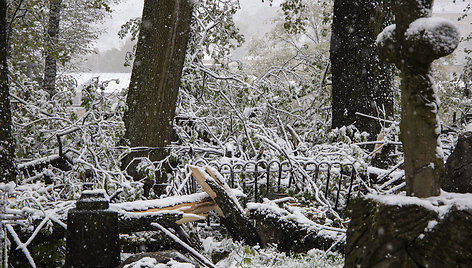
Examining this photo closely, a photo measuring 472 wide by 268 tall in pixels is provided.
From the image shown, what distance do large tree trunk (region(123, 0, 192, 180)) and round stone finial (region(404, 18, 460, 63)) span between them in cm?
457

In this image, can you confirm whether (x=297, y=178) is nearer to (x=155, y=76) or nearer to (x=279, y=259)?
(x=279, y=259)

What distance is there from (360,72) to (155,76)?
3615 millimetres

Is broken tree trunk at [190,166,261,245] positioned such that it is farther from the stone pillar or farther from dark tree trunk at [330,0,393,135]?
Result: dark tree trunk at [330,0,393,135]

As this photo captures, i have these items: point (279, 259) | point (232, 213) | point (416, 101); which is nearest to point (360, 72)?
point (232, 213)

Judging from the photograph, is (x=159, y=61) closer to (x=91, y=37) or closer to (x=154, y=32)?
(x=154, y=32)

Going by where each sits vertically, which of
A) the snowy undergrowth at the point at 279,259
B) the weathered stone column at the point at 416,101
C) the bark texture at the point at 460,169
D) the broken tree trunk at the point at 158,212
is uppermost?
the weathered stone column at the point at 416,101

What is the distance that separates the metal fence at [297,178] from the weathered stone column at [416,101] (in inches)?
129

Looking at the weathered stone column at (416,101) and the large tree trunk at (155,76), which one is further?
the large tree trunk at (155,76)

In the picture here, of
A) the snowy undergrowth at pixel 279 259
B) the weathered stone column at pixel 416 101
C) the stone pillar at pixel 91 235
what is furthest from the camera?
the snowy undergrowth at pixel 279 259

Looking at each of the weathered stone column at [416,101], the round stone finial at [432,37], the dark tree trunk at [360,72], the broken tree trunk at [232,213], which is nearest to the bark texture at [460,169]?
the weathered stone column at [416,101]

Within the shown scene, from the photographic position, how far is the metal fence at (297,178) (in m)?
5.46

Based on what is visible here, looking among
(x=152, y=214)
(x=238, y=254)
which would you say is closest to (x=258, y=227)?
(x=238, y=254)

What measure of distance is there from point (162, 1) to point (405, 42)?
4.78 metres

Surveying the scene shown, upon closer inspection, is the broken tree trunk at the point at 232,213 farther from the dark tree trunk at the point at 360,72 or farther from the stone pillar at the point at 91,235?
the dark tree trunk at the point at 360,72
